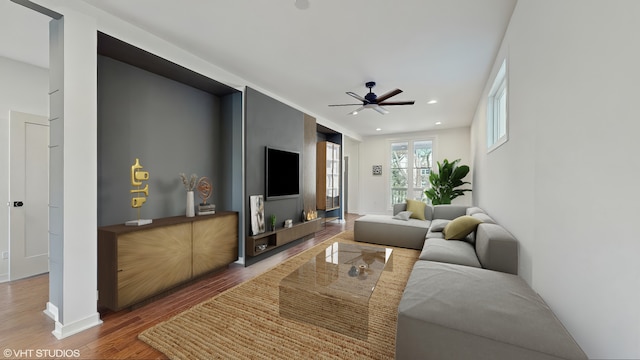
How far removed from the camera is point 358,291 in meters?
2.00

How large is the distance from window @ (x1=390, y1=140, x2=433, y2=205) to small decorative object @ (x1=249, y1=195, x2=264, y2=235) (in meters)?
5.21

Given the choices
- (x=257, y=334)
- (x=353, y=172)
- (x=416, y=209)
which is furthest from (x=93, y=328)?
(x=353, y=172)

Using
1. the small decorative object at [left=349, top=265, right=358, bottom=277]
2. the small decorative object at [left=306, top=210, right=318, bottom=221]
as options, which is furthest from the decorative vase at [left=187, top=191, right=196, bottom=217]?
the small decorative object at [left=306, top=210, right=318, bottom=221]

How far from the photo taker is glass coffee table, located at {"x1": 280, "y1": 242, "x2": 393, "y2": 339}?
1973 millimetres

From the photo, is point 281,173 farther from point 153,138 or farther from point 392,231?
point 392,231

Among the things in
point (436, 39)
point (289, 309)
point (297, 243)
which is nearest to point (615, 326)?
point (289, 309)

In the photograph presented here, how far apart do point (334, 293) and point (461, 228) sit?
1.97 m

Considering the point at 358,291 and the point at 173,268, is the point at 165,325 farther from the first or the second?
the point at 358,291

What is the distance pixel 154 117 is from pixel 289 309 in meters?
2.74

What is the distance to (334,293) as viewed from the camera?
6.49ft

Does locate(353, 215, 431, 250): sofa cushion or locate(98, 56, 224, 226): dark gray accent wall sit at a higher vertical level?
locate(98, 56, 224, 226): dark gray accent wall

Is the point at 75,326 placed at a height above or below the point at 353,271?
below

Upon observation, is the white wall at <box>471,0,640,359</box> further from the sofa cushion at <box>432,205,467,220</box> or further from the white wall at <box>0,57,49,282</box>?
the white wall at <box>0,57,49,282</box>

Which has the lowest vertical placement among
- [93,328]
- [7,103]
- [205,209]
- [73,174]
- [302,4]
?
[93,328]
